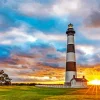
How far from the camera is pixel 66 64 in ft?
253

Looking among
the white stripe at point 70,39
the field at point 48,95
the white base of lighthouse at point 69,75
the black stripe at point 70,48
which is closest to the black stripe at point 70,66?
the white base of lighthouse at point 69,75

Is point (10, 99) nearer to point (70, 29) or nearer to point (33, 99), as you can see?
point (33, 99)

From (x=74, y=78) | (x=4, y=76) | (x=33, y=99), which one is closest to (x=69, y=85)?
(x=74, y=78)

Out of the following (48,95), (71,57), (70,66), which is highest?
(71,57)

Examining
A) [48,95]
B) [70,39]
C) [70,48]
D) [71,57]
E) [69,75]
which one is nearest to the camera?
[48,95]

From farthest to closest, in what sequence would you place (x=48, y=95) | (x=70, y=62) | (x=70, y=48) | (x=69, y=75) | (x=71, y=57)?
(x=70, y=48) → (x=69, y=75) → (x=71, y=57) → (x=70, y=62) → (x=48, y=95)

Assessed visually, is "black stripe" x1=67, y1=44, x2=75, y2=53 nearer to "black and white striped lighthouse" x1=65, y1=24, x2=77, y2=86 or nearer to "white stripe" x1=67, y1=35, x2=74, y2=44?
"black and white striped lighthouse" x1=65, y1=24, x2=77, y2=86

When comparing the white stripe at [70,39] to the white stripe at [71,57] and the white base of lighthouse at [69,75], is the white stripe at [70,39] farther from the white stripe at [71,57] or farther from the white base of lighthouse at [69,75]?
the white base of lighthouse at [69,75]

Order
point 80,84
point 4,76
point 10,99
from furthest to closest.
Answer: point 4,76
point 80,84
point 10,99

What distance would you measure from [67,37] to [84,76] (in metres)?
15.6

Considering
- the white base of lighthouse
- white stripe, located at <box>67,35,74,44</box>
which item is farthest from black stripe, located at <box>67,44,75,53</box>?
the white base of lighthouse

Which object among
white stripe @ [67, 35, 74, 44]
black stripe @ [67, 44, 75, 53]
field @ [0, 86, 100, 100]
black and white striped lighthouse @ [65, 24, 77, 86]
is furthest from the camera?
white stripe @ [67, 35, 74, 44]

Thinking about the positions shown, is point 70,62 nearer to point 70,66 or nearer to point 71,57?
point 70,66

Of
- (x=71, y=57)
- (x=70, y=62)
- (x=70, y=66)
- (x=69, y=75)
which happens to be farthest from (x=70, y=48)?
(x=69, y=75)
